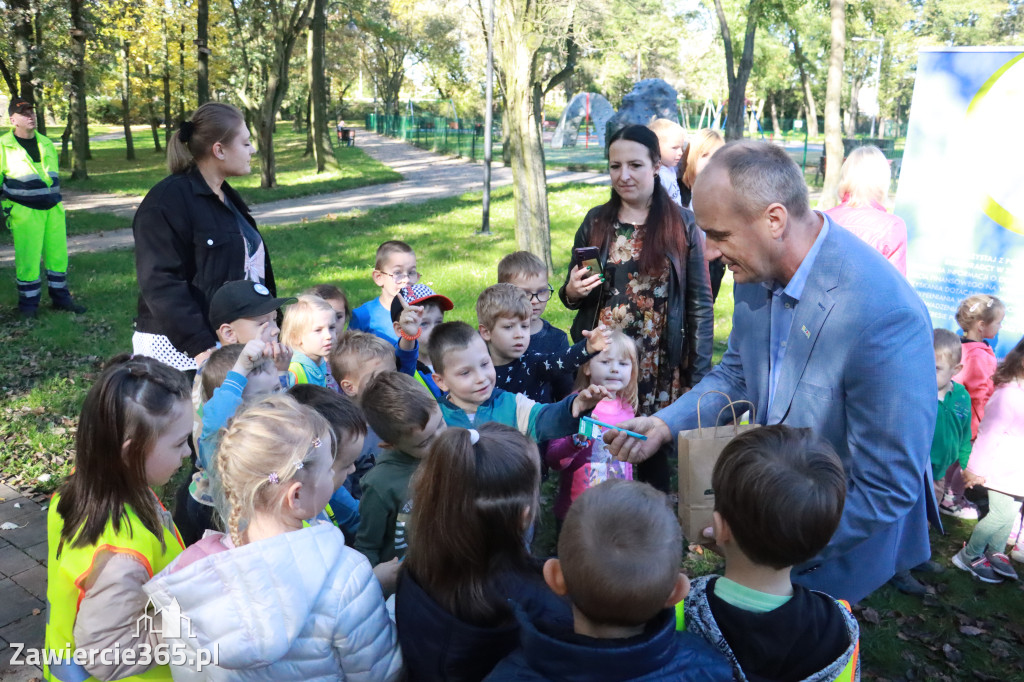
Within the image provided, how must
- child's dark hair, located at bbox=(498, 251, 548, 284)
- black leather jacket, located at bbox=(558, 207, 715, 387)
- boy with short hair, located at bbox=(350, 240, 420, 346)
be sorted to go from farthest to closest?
boy with short hair, located at bbox=(350, 240, 420, 346)
child's dark hair, located at bbox=(498, 251, 548, 284)
black leather jacket, located at bbox=(558, 207, 715, 387)

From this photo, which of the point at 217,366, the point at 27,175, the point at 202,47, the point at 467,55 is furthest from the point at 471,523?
the point at 467,55

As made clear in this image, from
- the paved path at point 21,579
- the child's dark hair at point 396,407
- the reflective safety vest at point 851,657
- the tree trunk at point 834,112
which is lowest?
the paved path at point 21,579

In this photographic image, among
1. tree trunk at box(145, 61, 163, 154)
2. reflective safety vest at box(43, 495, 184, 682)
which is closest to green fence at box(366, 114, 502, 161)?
tree trunk at box(145, 61, 163, 154)

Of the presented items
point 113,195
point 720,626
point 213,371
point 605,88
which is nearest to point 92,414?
point 213,371

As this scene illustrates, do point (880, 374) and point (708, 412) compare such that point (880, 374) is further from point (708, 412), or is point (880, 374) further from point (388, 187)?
point (388, 187)

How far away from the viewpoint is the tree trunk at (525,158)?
9312 mm

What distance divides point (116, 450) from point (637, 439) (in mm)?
1725

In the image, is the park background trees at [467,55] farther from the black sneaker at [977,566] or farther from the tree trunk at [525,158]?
the black sneaker at [977,566]

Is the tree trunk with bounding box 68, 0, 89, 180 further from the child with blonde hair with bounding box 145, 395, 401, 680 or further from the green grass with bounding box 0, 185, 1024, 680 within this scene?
the child with blonde hair with bounding box 145, 395, 401, 680

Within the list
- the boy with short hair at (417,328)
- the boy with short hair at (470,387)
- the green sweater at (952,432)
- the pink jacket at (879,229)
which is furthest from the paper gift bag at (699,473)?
the pink jacket at (879,229)

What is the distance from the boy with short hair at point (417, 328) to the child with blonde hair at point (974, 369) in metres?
3.41

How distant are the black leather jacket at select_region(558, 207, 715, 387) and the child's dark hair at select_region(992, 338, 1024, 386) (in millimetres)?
1649

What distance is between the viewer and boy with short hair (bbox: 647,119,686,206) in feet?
17.0

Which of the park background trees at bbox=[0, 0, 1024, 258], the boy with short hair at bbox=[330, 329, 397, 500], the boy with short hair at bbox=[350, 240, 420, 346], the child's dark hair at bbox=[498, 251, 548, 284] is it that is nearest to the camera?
the boy with short hair at bbox=[330, 329, 397, 500]
